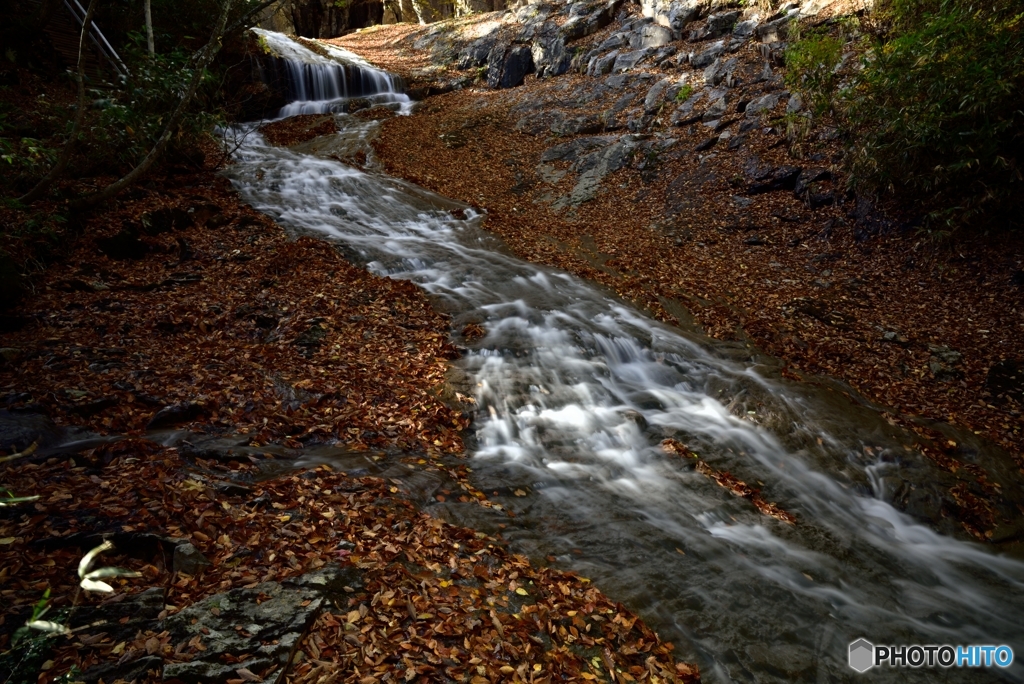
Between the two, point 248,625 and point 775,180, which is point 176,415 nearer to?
point 248,625

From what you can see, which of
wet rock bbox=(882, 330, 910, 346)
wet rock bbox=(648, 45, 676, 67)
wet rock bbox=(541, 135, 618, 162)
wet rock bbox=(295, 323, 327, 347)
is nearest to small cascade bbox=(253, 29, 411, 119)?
wet rock bbox=(541, 135, 618, 162)

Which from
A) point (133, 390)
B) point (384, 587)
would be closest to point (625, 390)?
point (384, 587)

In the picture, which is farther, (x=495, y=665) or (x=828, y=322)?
(x=828, y=322)

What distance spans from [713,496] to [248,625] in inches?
184

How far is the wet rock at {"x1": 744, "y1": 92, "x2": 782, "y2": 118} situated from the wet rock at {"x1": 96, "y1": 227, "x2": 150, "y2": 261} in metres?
15.0

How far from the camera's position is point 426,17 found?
35.0m

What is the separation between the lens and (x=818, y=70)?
12.0 m

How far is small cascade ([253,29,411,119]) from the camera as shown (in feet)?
68.1

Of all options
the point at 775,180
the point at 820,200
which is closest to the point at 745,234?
the point at 820,200

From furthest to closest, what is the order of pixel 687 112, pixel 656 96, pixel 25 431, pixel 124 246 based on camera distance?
pixel 656 96 < pixel 687 112 < pixel 124 246 < pixel 25 431

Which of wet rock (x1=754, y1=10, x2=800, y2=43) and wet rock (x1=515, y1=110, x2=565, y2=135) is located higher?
wet rock (x1=754, y1=10, x2=800, y2=43)

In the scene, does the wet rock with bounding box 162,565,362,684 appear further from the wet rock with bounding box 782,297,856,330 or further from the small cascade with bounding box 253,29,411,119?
the small cascade with bounding box 253,29,411,119

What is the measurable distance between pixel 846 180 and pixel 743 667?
35.8 ft

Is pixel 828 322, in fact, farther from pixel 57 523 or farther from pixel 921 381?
pixel 57 523
